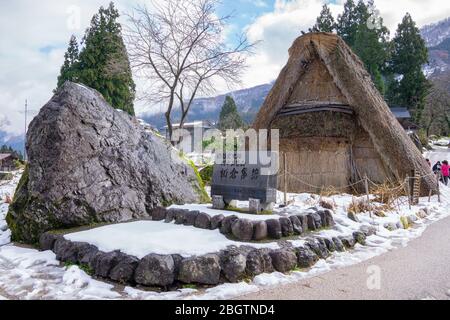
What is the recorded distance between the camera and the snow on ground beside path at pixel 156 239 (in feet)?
14.8

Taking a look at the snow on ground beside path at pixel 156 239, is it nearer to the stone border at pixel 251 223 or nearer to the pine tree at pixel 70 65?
the stone border at pixel 251 223

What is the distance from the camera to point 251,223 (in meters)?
5.12

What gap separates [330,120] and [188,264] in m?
9.58

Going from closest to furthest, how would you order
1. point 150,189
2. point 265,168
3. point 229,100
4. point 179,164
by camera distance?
point 265,168, point 150,189, point 179,164, point 229,100

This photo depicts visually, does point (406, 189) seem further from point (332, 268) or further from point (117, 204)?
point (117, 204)

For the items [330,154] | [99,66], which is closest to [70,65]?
[99,66]

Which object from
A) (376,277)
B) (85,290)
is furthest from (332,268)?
(85,290)

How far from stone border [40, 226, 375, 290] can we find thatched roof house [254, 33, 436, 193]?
6955 millimetres

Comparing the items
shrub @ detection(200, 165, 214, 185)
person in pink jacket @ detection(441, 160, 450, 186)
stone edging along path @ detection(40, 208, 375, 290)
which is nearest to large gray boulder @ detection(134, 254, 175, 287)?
stone edging along path @ detection(40, 208, 375, 290)

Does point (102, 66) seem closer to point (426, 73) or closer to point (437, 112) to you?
point (437, 112)

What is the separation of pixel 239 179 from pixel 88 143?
310cm

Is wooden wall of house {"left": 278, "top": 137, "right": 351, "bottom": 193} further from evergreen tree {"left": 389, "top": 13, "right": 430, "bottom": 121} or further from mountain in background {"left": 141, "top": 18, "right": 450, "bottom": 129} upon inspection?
evergreen tree {"left": 389, "top": 13, "right": 430, "bottom": 121}

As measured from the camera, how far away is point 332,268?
15.7 ft
